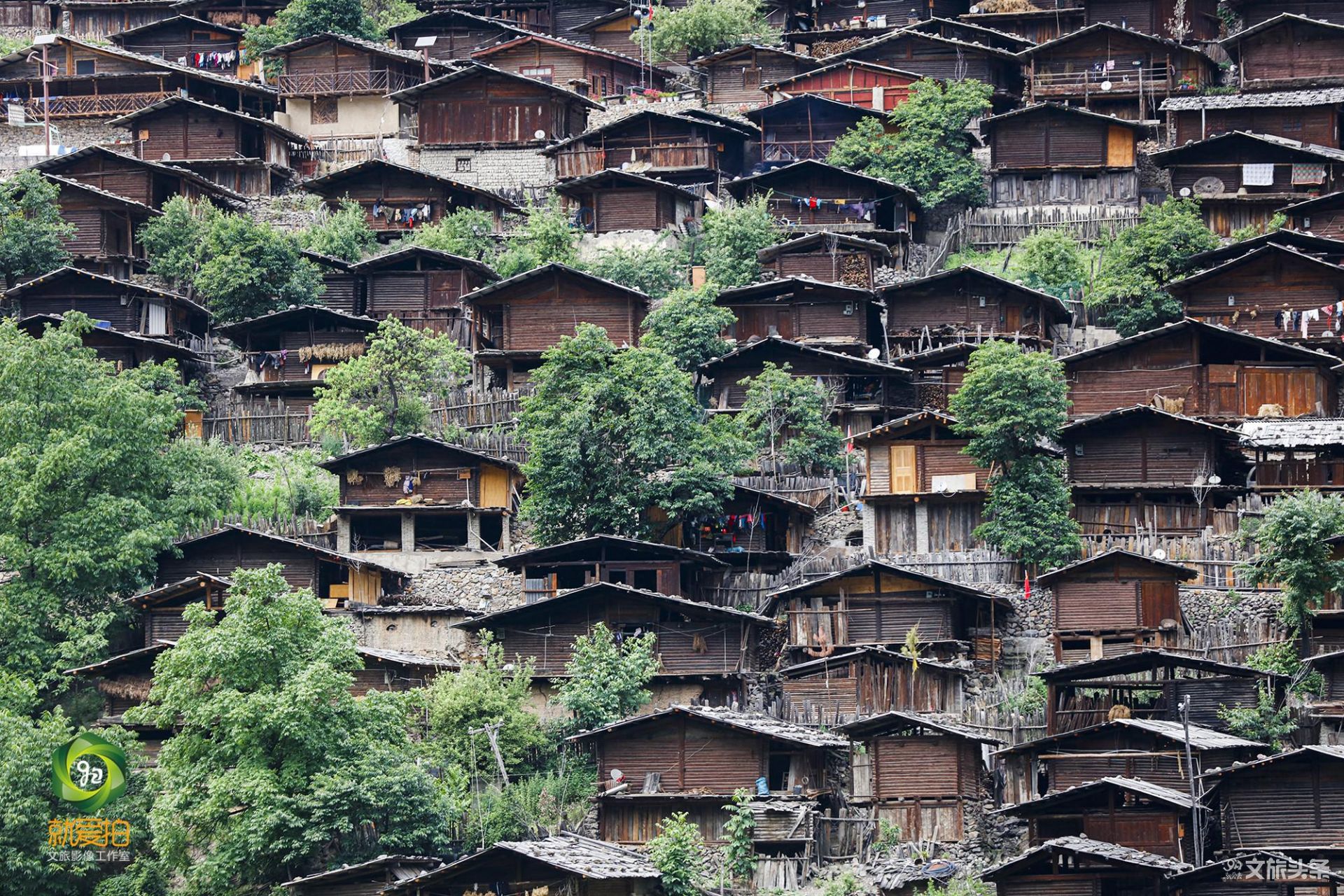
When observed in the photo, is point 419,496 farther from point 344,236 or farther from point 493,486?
point 344,236

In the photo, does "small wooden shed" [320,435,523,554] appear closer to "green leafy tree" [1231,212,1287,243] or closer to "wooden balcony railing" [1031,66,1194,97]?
"green leafy tree" [1231,212,1287,243]

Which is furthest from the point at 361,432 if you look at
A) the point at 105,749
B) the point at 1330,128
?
the point at 1330,128

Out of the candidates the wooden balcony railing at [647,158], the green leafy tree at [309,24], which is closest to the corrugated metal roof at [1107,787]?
the wooden balcony railing at [647,158]

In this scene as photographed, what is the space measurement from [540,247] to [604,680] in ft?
60.4

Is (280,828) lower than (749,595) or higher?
lower

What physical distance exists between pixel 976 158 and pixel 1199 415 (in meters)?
15.3

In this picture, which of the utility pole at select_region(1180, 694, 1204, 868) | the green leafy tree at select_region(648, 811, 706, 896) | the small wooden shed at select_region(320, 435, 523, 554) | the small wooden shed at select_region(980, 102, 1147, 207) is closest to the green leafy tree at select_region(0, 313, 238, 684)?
the small wooden shed at select_region(320, 435, 523, 554)

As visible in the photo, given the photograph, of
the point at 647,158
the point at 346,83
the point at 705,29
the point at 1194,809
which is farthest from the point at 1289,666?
the point at 346,83

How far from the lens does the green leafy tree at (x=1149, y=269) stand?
56469 mm

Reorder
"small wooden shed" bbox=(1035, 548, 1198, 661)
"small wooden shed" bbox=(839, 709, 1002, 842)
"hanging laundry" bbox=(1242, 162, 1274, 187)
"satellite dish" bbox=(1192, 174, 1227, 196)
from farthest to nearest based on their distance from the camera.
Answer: "satellite dish" bbox=(1192, 174, 1227, 196) < "hanging laundry" bbox=(1242, 162, 1274, 187) < "small wooden shed" bbox=(1035, 548, 1198, 661) < "small wooden shed" bbox=(839, 709, 1002, 842)

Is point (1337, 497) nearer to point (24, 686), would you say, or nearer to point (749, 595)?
point (749, 595)

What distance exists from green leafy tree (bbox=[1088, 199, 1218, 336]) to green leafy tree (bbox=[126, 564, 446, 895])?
75.5ft

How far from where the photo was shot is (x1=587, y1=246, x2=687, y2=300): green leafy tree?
199 ft

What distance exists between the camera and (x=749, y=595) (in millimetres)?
49375
